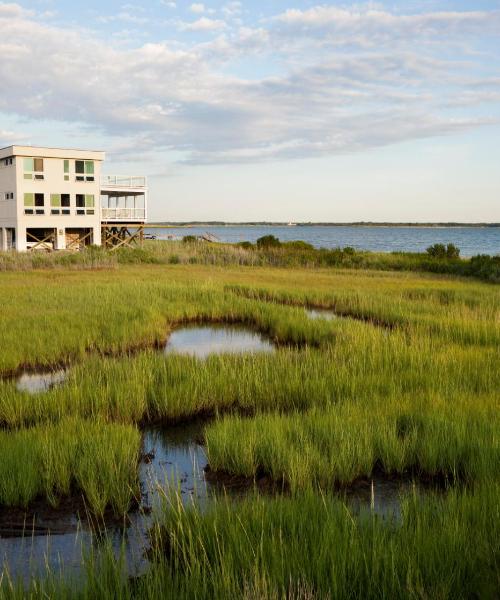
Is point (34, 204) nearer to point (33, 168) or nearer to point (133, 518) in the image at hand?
point (33, 168)

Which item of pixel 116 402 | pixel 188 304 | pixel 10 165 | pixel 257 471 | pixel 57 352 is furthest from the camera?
pixel 10 165

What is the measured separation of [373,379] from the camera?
980 centimetres

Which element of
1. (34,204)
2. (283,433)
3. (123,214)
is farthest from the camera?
(123,214)

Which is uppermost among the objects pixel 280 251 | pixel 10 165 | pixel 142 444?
pixel 10 165

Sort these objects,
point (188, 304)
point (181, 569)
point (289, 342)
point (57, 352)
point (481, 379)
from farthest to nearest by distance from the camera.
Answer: point (188, 304)
point (289, 342)
point (57, 352)
point (481, 379)
point (181, 569)

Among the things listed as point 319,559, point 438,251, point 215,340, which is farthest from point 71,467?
point 438,251

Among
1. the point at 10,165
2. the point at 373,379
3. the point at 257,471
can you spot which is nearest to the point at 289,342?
the point at 373,379

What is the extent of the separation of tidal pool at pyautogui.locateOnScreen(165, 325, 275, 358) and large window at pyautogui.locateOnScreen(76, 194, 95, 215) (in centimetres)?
3143

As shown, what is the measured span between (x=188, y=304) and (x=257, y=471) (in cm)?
1217

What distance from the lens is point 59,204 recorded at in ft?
147

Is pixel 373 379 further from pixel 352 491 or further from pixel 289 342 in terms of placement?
pixel 289 342

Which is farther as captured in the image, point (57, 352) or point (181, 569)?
point (57, 352)

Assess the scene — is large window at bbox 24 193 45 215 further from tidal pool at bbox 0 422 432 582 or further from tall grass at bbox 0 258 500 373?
tidal pool at bbox 0 422 432 582

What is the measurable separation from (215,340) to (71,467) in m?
8.59
